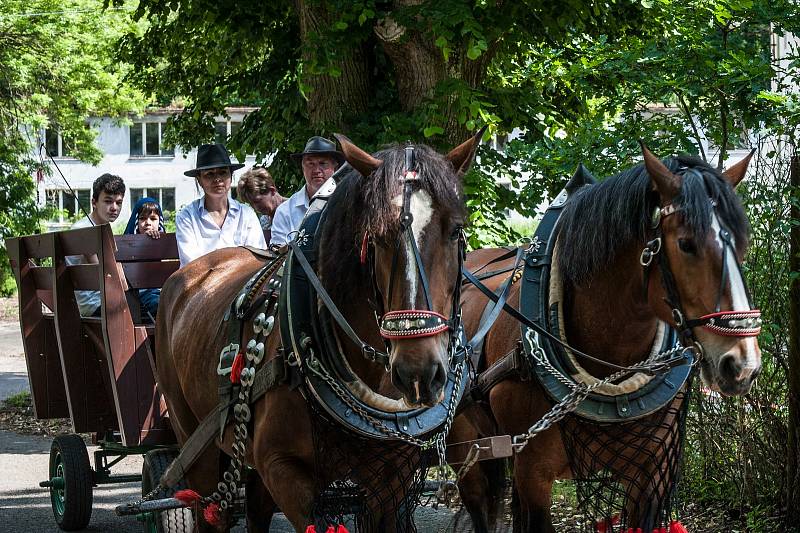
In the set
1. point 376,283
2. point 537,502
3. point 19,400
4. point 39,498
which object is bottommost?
point 39,498

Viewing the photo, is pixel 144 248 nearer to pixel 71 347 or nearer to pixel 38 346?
pixel 71 347

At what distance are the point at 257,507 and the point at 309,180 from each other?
6.57 feet

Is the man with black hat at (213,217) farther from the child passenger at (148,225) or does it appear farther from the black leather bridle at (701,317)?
the black leather bridle at (701,317)

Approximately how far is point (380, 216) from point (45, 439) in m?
8.28

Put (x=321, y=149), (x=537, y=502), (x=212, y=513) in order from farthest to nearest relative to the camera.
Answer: (x=321, y=149) < (x=212, y=513) < (x=537, y=502)

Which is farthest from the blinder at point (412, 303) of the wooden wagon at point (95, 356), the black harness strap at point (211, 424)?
the wooden wagon at point (95, 356)

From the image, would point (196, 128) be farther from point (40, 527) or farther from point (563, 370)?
point (563, 370)

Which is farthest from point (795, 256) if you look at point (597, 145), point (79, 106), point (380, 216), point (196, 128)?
point (79, 106)

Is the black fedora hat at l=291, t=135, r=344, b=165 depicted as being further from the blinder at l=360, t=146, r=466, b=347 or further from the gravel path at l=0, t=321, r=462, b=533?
the blinder at l=360, t=146, r=466, b=347

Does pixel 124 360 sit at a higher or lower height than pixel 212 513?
higher

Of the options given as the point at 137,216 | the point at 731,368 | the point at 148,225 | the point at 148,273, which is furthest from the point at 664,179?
the point at 137,216

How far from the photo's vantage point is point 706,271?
348 centimetres

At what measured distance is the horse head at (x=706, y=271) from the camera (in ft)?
11.0

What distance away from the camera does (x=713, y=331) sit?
3.38m
